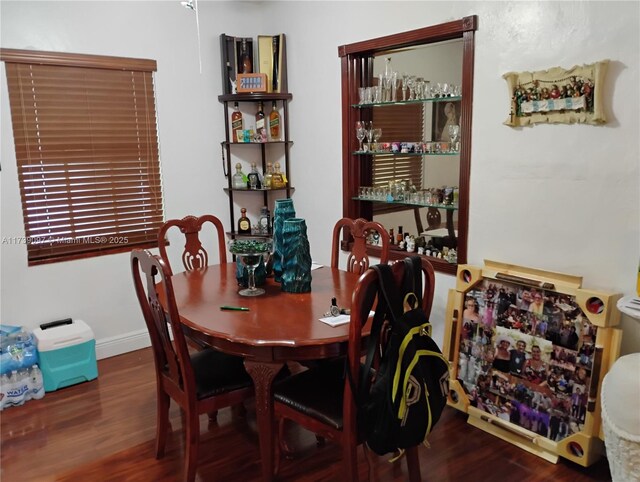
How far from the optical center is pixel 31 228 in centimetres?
321

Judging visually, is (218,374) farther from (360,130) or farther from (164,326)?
(360,130)

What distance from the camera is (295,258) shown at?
7.66 feet

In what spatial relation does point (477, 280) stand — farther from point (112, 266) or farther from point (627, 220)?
point (112, 266)

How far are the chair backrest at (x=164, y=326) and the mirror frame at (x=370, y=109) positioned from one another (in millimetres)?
1583

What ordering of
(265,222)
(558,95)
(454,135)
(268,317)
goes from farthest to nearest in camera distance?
(265,222) < (454,135) < (558,95) < (268,317)

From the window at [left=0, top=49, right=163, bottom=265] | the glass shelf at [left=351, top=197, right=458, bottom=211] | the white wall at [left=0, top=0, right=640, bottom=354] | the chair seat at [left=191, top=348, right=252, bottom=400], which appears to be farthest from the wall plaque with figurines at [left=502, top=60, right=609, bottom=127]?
the window at [left=0, top=49, right=163, bottom=265]

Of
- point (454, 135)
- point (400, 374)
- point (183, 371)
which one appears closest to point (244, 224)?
point (454, 135)

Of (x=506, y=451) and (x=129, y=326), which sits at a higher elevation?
(x=129, y=326)

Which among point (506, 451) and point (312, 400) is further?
point (506, 451)

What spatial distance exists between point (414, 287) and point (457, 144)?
1.38 metres

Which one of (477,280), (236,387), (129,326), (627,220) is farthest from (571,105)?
(129,326)

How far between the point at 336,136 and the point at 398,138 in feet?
1.54

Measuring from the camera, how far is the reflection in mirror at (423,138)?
2.92 metres

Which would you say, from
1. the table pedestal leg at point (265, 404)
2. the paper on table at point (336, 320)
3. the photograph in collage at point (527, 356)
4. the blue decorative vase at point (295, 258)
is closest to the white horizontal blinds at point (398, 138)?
the photograph in collage at point (527, 356)
